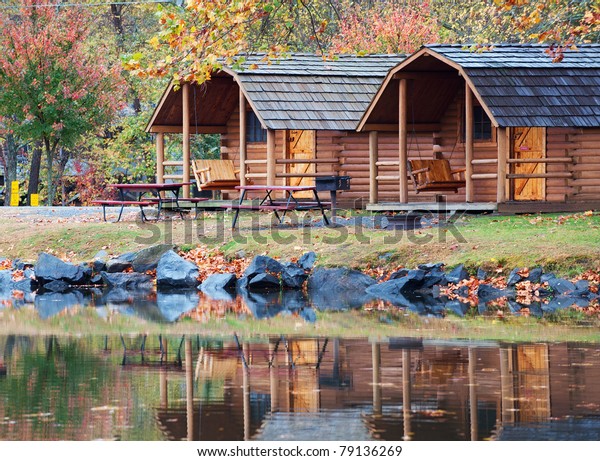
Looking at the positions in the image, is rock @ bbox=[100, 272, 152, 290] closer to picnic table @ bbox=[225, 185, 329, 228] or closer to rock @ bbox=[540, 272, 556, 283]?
picnic table @ bbox=[225, 185, 329, 228]

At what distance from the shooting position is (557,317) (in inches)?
624

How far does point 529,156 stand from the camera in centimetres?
2864

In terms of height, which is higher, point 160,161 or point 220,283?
point 160,161

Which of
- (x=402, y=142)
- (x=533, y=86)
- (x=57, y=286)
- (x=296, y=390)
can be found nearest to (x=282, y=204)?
(x=402, y=142)

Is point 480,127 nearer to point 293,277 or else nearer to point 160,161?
point 160,161

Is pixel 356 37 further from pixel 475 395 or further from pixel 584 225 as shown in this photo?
pixel 475 395

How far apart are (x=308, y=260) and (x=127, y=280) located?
3.09 m

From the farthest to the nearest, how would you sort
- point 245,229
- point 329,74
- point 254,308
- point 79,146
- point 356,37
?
1. point 79,146
2. point 356,37
3. point 329,74
4. point 245,229
5. point 254,308

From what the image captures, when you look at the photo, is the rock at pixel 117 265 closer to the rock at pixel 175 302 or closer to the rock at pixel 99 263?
the rock at pixel 99 263

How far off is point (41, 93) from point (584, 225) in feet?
64.0

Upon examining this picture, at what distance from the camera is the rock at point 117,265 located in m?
22.6

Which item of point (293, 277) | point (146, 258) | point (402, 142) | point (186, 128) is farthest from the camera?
point (186, 128)

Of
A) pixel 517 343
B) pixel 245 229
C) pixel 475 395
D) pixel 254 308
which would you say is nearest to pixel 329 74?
pixel 245 229

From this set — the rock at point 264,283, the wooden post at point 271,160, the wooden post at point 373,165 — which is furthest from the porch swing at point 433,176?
the rock at point 264,283
